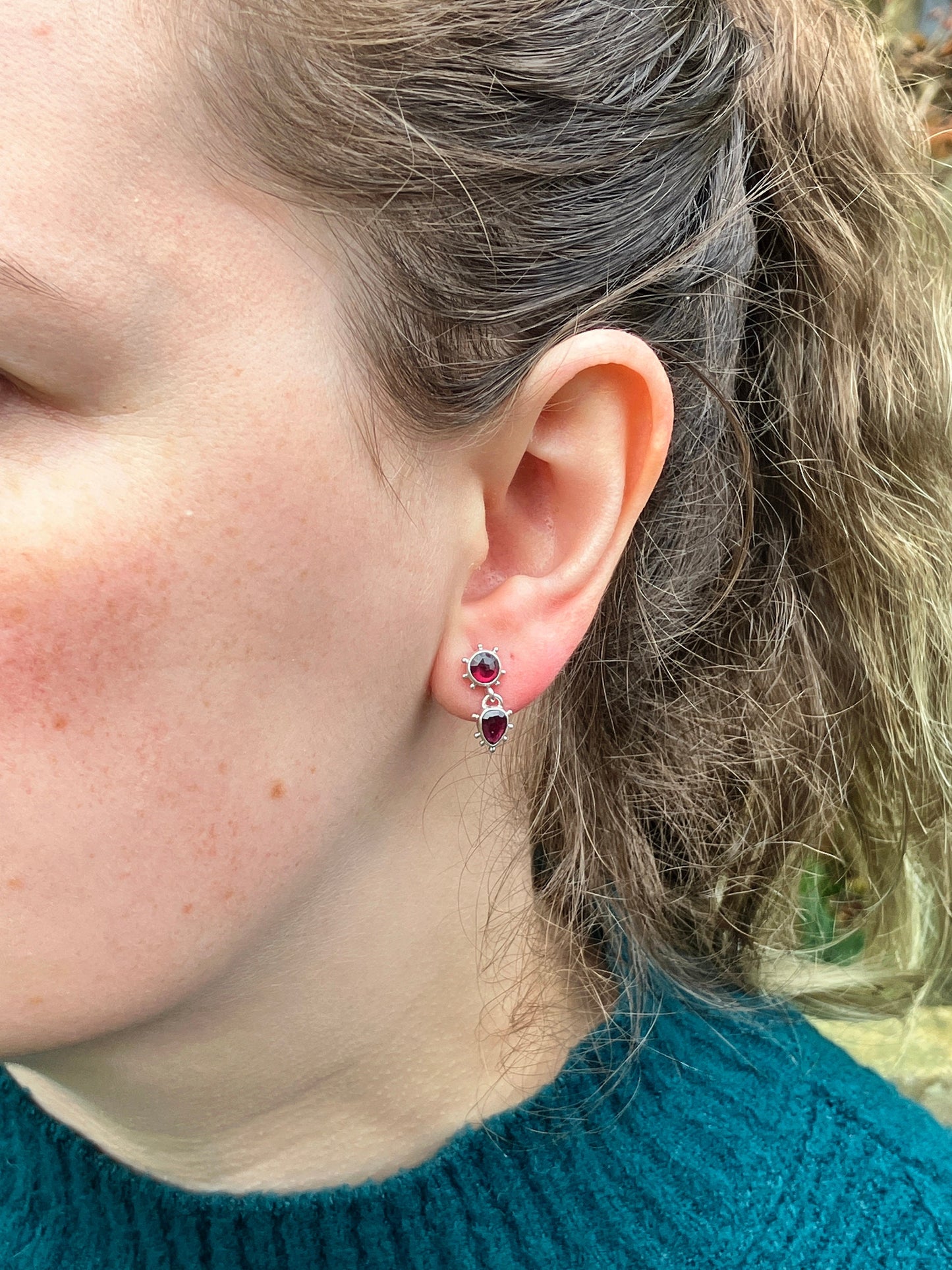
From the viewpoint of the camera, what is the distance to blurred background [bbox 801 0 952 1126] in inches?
58.4

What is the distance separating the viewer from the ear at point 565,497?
102cm

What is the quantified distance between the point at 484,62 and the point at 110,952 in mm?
766

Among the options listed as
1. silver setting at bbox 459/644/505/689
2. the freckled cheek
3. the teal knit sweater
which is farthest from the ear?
the teal knit sweater

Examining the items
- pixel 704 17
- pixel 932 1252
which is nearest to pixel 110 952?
pixel 932 1252

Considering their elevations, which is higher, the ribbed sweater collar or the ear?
the ear

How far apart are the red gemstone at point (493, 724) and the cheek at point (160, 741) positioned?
0.11 meters

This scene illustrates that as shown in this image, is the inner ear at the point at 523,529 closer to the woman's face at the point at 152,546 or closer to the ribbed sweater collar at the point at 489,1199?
the woman's face at the point at 152,546

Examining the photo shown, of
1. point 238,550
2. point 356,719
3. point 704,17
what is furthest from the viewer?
point 704,17

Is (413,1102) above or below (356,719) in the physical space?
below

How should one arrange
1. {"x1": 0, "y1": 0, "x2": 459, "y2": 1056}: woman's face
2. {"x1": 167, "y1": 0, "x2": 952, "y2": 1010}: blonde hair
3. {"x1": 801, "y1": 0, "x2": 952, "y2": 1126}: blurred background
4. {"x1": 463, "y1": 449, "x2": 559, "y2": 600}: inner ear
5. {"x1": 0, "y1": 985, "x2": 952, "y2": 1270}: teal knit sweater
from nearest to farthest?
{"x1": 0, "y1": 0, "x2": 459, "y2": 1056}: woman's face
{"x1": 167, "y1": 0, "x2": 952, "y2": 1010}: blonde hair
{"x1": 463, "y1": 449, "x2": 559, "y2": 600}: inner ear
{"x1": 0, "y1": 985, "x2": 952, "y2": 1270}: teal knit sweater
{"x1": 801, "y1": 0, "x2": 952, "y2": 1126}: blurred background

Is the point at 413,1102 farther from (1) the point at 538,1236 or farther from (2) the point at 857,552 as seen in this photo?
(2) the point at 857,552

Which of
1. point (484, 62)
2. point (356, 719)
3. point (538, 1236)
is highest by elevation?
point (484, 62)

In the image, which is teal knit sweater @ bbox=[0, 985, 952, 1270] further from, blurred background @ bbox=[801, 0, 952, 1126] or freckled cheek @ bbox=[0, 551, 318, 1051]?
freckled cheek @ bbox=[0, 551, 318, 1051]

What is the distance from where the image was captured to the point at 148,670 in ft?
2.86
